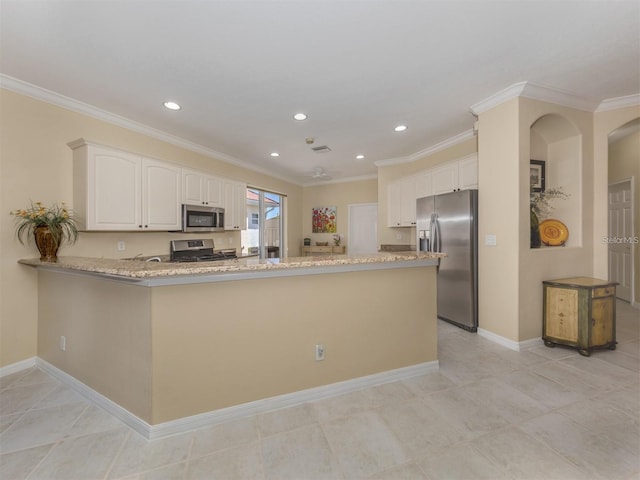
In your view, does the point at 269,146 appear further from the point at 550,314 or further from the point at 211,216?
the point at 550,314

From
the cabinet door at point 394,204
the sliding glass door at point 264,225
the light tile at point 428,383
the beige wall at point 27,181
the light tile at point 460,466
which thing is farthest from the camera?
the sliding glass door at point 264,225

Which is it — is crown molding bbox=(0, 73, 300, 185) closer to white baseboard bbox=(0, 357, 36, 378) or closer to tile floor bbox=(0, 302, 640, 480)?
white baseboard bbox=(0, 357, 36, 378)

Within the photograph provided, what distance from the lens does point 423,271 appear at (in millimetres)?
2391

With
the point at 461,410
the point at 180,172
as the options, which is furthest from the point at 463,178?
the point at 180,172

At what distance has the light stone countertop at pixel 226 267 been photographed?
156cm

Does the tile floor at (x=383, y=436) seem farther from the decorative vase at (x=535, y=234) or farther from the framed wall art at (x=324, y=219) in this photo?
the framed wall art at (x=324, y=219)

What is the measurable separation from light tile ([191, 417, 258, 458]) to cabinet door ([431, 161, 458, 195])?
368cm

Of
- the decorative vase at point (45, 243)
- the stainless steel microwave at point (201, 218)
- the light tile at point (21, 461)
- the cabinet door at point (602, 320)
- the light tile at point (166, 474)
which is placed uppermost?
the stainless steel microwave at point (201, 218)

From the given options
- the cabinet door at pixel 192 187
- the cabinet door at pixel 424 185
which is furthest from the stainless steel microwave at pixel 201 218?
the cabinet door at pixel 424 185

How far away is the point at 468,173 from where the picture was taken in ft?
11.8

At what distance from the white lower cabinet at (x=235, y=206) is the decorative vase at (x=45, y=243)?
212 cm

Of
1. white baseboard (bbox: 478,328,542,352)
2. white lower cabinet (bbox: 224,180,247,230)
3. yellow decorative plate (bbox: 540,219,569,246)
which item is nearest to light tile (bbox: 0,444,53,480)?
white lower cabinet (bbox: 224,180,247,230)

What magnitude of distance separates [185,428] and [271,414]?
1.77 feet

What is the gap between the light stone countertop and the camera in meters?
1.56
